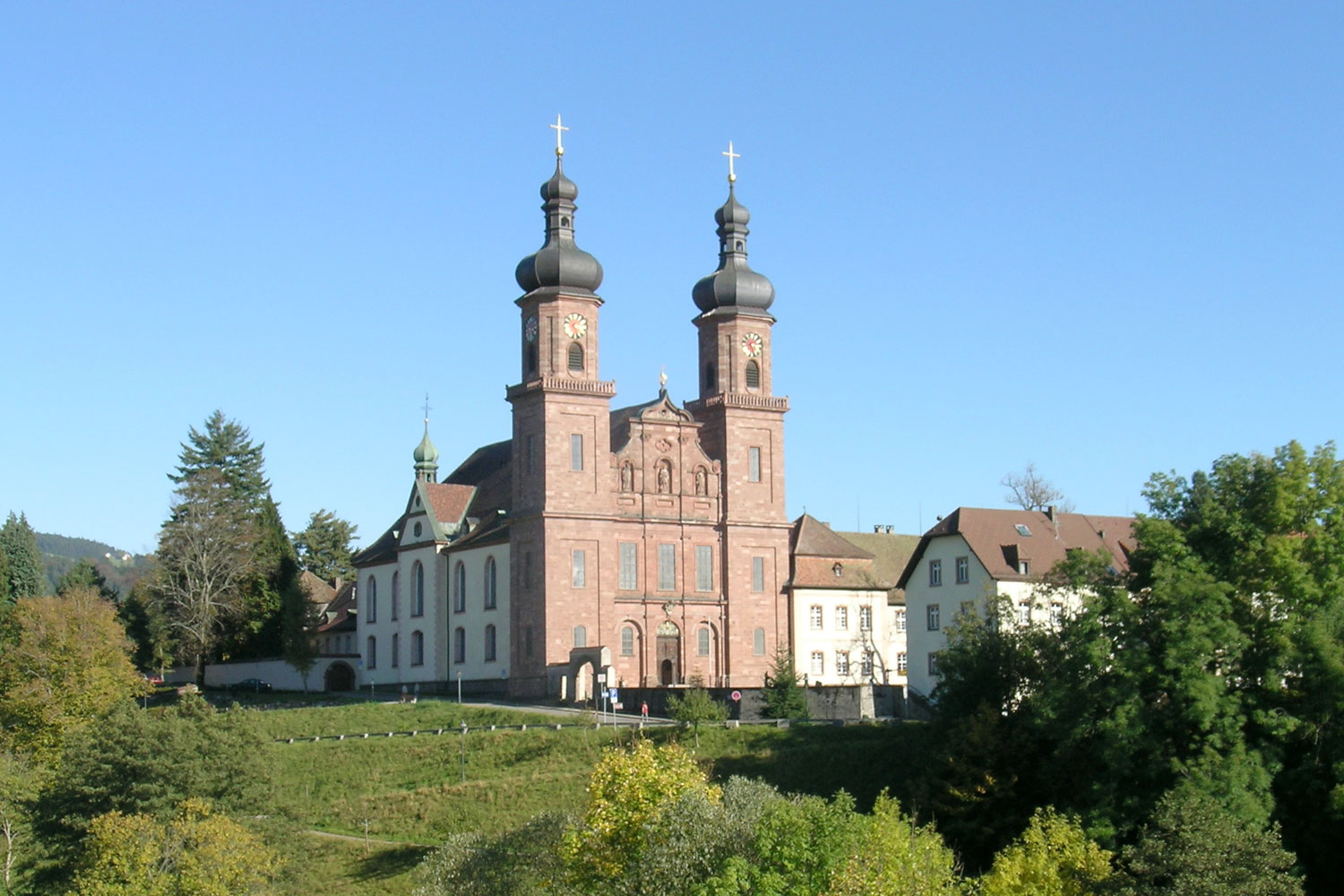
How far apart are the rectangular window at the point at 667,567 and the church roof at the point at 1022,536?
9.25 metres

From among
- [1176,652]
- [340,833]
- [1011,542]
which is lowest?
[340,833]

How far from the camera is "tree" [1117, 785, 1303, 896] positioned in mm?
34188

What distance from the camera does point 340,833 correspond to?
175ft

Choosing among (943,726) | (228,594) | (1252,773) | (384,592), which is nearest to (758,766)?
(943,726)

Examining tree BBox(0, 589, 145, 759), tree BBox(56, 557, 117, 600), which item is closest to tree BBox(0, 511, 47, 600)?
tree BBox(56, 557, 117, 600)

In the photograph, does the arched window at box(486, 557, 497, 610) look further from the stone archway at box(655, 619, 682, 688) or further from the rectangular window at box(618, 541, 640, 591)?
the stone archway at box(655, 619, 682, 688)

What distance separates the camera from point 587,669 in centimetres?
6812

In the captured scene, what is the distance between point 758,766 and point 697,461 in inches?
825

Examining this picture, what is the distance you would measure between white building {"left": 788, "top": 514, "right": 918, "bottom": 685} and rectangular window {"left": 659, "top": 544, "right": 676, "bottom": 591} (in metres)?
5.15

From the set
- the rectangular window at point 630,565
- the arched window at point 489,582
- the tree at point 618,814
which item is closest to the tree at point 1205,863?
the tree at point 618,814

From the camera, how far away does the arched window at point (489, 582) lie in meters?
73.9

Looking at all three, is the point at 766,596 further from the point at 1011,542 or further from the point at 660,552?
the point at 1011,542

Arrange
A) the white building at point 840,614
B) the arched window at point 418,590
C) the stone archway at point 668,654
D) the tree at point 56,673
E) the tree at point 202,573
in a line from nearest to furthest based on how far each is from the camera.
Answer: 1. the tree at point 56,673
2. the stone archway at point 668,654
3. the white building at point 840,614
4. the arched window at point 418,590
5. the tree at point 202,573

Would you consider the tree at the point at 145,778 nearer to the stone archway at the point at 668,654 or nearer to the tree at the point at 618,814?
the tree at the point at 618,814
